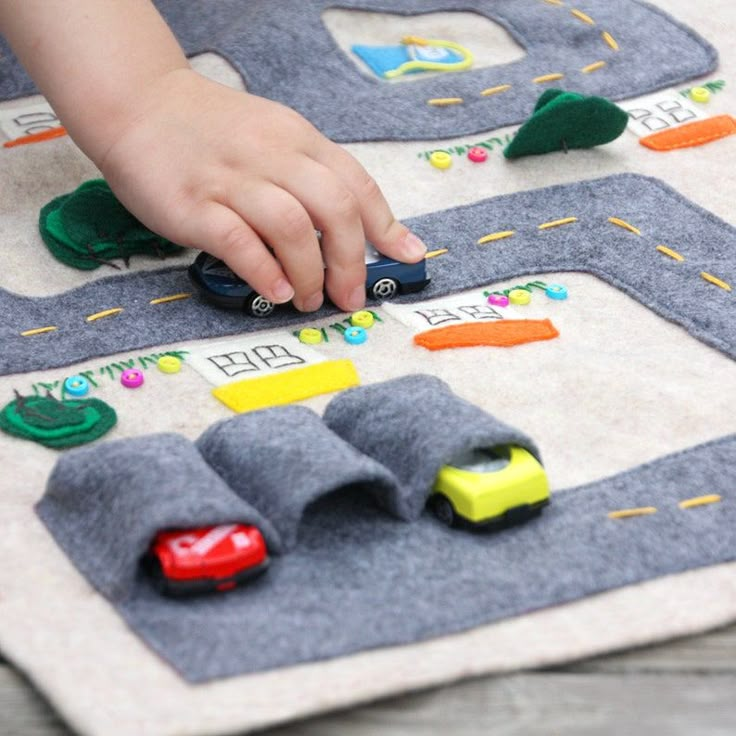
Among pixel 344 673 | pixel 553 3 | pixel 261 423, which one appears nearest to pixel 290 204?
pixel 261 423

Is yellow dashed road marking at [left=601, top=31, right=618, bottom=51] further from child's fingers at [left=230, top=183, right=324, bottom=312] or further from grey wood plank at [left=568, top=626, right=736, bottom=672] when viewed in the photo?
grey wood plank at [left=568, top=626, right=736, bottom=672]

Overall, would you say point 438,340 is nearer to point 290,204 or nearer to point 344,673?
point 290,204

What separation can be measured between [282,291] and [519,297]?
181mm

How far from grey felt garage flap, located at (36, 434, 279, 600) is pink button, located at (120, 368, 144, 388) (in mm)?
158

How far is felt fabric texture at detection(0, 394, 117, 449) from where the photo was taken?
34.0 inches

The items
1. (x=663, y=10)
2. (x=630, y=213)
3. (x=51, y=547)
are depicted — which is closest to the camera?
(x=51, y=547)

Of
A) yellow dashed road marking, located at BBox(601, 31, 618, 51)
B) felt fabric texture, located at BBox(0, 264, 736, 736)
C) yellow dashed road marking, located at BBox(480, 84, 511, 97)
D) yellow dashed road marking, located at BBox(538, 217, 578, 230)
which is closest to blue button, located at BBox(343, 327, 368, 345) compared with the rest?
felt fabric texture, located at BBox(0, 264, 736, 736)

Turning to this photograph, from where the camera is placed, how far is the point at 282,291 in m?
1.00

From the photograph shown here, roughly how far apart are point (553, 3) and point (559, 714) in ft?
3.41

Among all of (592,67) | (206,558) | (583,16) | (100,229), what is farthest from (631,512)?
(583,16)

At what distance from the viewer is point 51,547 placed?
76cm

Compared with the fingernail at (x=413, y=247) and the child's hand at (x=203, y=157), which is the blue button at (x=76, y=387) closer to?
the child's hand at (x=203, y=157)

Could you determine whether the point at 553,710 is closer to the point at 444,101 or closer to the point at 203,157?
the point at 203,157

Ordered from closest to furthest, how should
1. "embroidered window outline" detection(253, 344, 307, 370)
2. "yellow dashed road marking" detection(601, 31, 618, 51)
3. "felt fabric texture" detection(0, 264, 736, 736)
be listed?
"felt fabric texture" detection(0, 264, 736, 736) → "embroidered window outline" detection(253, 344, 307, 370) → "yellow dashed road marking" detection(601, 31, 618, 51)
